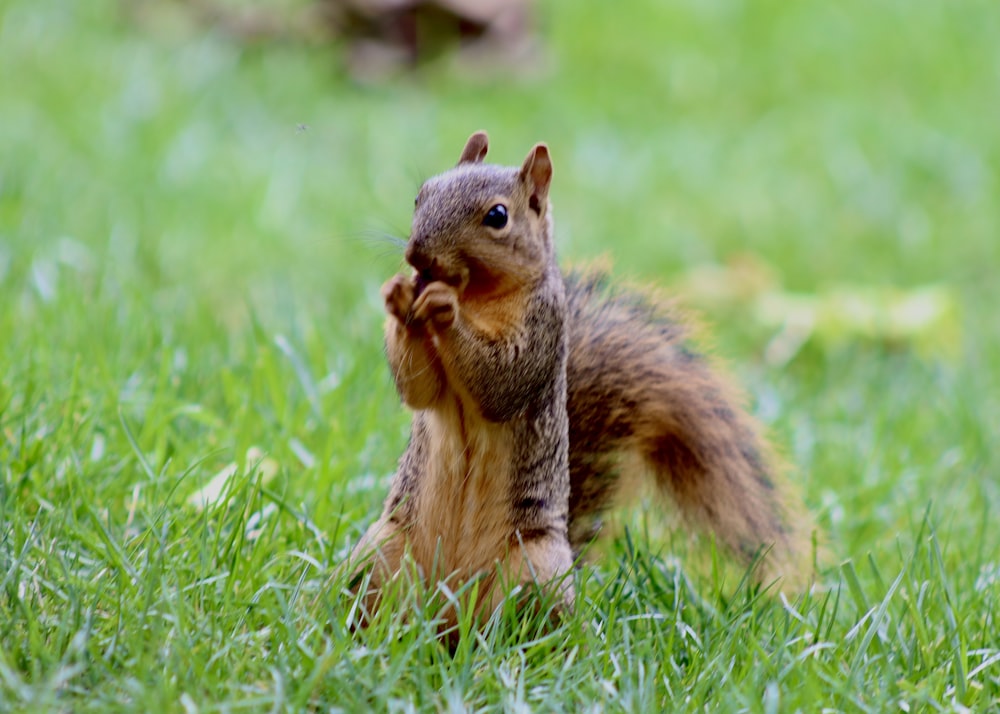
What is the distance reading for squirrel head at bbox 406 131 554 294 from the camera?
1760 mm

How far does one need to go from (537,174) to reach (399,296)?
1.04 feet

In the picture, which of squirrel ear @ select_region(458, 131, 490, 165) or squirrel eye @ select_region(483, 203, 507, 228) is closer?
squirrel eye @ select_region(483, 203, 507, 228)

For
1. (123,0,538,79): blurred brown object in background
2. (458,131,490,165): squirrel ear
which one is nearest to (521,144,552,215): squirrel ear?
(458,131,490,165): squirrel ear

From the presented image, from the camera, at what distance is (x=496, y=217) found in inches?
70.6

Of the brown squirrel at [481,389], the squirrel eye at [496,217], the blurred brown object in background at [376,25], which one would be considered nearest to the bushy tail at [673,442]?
the brown squirrel at [481,389]

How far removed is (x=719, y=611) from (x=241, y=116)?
357 cm

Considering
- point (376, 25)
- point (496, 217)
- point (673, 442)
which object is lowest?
point (673, 442)

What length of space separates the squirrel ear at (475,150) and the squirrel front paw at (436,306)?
0.32 meters

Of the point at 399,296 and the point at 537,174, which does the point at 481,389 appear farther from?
the point at 537,174

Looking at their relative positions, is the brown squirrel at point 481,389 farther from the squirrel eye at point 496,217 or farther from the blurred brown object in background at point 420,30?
the blurred brown object in background at point 420,30

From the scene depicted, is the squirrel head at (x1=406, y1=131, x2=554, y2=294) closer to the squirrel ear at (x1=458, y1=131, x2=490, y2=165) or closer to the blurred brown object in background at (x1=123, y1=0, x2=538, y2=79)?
the squirrel ear at (x1=458, y1=131, x2=490, y2=165)

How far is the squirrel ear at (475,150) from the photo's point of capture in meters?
1.98

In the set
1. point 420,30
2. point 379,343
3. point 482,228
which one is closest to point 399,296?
point 482,228

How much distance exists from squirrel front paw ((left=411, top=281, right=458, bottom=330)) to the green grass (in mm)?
399
